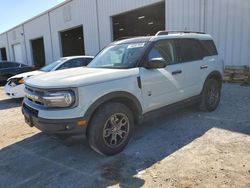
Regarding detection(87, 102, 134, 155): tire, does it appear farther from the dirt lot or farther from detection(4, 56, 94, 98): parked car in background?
detection(4, 56, 94, 98): parked car in background

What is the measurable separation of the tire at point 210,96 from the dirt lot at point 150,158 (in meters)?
0.38

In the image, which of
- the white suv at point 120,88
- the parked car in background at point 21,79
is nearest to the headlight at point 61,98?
the white suv at point 120,88

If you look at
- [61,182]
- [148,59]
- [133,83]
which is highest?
[148,59]

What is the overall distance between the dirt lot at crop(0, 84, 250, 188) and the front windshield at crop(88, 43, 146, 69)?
1438 mm

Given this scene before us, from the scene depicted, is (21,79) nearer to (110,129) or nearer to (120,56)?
(120,56)

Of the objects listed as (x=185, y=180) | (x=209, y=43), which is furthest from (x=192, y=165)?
(x=209, y=43)

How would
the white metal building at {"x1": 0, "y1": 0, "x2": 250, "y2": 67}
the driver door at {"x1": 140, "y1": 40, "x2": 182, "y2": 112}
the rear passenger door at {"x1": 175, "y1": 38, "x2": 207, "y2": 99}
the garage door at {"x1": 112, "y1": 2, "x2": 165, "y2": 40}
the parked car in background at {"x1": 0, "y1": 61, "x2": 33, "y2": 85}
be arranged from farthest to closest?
the garage door at {"x1": 112, "y1": 2, "x2": 165, "y2": 40}, the parked car in background at {"x1": 0, "y1": 61, "x2": 33, "y2": 85}, the white metal building at {"x1": 0, "y1": 0, "x2": 250, "y2": 67}, the rear passenger door at {"x1": 175, "y1": 38, "x2": 207, "y2": 99}, the driver door at {"x1": 140, "y1": 40, "x2": 182, "y2": 112}

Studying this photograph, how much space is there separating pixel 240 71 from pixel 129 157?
23.8ft

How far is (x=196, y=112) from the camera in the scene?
595cm

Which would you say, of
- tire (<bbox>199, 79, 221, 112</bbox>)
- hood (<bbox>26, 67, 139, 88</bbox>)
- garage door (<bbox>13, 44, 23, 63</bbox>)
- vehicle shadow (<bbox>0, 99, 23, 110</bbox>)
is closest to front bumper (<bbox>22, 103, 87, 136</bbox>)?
hood (<bbox>26, 67, 139, 88</bbox>)

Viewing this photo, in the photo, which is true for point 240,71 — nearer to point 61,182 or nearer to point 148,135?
point 148,135

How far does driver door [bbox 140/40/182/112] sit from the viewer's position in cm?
417

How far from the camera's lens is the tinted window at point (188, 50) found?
4.95m

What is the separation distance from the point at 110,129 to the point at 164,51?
1.92m
